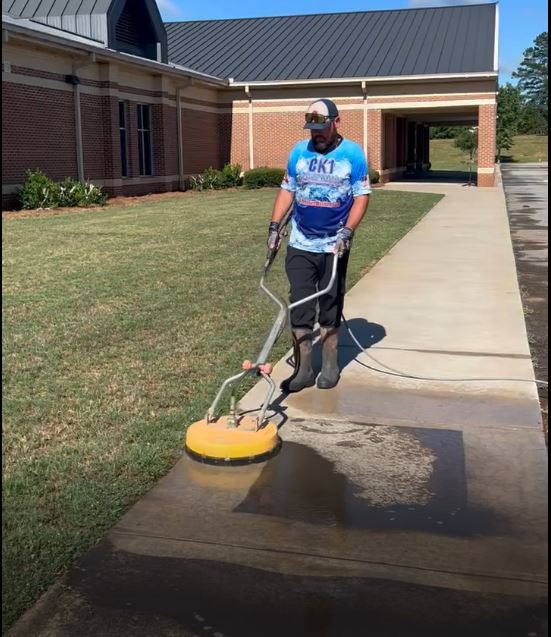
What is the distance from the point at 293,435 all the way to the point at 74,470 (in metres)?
1.29

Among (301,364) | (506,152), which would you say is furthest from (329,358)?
(506,152)

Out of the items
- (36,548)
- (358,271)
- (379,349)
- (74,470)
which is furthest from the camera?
(358,271)

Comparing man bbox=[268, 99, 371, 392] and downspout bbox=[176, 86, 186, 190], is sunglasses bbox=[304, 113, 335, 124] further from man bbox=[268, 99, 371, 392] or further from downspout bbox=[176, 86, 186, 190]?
downspout bbox=[176, 86, 186, 190]

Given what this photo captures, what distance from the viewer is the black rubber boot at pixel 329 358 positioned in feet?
18.3

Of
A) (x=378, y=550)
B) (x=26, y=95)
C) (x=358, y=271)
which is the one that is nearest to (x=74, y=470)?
(x=378, y=550)

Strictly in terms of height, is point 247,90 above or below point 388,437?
above

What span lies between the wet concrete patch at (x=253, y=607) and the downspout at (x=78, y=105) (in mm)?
20882

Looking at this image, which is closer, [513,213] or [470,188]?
[513,213]

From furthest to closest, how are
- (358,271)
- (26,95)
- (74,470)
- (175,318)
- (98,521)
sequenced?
(26,95) → (358,271) → (175,318) → (74,470) → (98,521)

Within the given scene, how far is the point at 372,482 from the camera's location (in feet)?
13.2

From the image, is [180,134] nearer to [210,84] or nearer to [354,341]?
[210,84]

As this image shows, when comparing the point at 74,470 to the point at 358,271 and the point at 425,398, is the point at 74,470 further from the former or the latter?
the point at 358,271

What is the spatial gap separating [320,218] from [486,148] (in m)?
29.3

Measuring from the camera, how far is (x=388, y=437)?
466 centimetres
